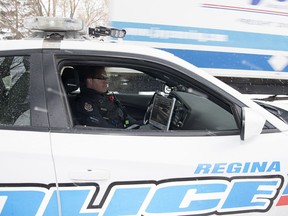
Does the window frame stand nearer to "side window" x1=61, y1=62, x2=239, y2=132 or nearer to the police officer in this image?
"side window" x1=61, y1=62, x2=239, y2=132

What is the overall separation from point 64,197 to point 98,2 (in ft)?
63.2

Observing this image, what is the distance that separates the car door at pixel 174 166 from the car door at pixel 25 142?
0.18ft

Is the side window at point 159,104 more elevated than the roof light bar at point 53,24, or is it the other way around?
the roof light bar at point 53,24

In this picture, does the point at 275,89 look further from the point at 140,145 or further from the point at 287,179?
the point at 140,145

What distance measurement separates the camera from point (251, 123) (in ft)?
6.19

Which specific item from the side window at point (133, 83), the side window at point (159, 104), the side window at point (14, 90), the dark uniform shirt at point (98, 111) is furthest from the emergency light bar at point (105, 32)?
the side window at point (133, 83)

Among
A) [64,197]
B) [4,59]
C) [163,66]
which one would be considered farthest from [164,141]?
[4,59]

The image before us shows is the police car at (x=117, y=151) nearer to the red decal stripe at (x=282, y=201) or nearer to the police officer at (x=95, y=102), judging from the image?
the red decal stripe at (x=282, y=201)

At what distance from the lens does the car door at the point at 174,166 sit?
5.80 ft

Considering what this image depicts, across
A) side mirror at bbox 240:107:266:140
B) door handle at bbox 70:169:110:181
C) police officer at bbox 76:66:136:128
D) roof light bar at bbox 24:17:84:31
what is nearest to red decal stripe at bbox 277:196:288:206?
side mirror at bbox 240:107:266:140

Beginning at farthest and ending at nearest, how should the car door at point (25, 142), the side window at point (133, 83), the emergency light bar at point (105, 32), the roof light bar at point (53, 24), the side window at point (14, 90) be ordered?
the side window at point (133, 83), the emergency light bar at point (105, 32), the roof light bar at point (53, 24), the side window at point (14, 90), the car door at point (25, 142)

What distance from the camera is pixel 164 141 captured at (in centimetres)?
190

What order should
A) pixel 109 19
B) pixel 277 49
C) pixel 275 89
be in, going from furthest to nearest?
pixel 275 89
pixel 277 49
pixel 109 19

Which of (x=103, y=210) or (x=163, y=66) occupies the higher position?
(x=163, y=66)
